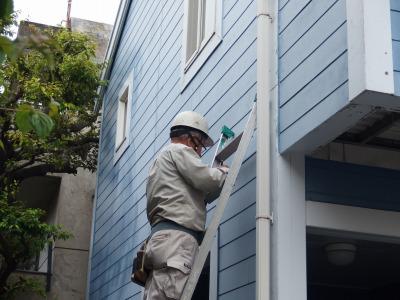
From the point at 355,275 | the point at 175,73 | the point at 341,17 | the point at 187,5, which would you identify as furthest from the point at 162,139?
the point at 341,17

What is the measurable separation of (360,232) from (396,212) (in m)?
0.32

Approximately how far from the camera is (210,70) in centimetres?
625

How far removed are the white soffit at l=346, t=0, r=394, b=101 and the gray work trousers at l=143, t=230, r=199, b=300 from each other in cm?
146

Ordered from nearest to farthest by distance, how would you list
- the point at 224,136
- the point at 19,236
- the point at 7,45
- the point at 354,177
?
the point at 7,45
the point at 354,177
the point at 224,136
the point at 19,236

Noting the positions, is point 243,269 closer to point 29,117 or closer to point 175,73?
point 29,117

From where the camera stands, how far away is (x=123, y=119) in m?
10.1

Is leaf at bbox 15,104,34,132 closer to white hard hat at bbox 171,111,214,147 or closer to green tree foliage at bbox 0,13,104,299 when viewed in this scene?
white hard hat at bbox 171,111,214,147

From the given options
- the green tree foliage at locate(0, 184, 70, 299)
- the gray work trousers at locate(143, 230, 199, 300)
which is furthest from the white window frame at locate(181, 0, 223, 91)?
the green tree foliage at locate(0, 184, 70, 299)

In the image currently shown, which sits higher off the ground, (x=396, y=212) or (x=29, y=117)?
(x=396, y=212)

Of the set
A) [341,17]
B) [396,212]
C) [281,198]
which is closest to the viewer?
[341,17]

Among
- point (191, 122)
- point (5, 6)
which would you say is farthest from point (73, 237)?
point (5, 6)

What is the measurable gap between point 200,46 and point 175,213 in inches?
105

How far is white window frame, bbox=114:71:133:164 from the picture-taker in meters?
9.41

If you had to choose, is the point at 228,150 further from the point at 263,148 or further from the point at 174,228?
the point at 174,228
